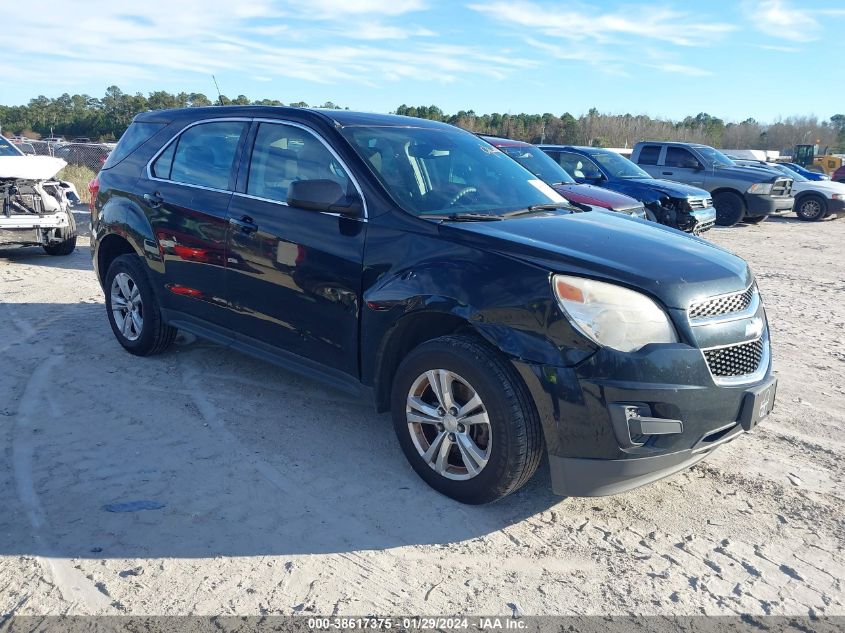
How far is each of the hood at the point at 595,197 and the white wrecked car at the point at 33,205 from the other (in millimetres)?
6689

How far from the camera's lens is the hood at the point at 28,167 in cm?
910

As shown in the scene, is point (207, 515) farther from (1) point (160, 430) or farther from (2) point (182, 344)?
(2) point (182, 344)

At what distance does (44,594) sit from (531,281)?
2370 mm

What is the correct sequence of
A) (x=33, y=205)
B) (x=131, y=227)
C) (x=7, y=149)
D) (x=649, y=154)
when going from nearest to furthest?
(x=131, y=227)
(x=33, y=205)
(x=7, y=149)
(x=649, y=154)

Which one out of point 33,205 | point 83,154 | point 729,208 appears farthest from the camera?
point 83,154

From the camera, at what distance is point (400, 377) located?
364 cm

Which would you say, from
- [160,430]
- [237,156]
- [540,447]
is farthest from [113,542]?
[237,156]

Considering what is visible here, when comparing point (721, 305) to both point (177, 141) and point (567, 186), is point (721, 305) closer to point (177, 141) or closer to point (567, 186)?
point (177, 141)

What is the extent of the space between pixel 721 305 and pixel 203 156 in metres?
3.48

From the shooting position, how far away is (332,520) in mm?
3396

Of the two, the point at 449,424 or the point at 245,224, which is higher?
the point at 245,224

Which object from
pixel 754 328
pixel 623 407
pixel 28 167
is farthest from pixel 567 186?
A: pixel 623 407

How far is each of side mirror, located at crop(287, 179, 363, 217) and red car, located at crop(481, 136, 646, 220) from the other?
5.48 metres

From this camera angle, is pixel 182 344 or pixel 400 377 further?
pixel 182 344
